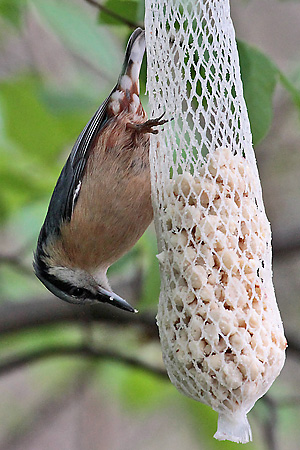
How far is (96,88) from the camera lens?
9.63 ft

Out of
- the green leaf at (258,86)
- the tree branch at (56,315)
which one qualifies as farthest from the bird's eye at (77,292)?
the green leaf at (258,86)

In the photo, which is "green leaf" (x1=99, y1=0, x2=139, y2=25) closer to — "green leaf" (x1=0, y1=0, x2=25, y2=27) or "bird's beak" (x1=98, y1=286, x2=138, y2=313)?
"green leaf" (x1=0, y1=0, x2=25, y2=27)

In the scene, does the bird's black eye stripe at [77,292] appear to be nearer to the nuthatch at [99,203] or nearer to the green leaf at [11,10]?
the nuthatch at [99,203]

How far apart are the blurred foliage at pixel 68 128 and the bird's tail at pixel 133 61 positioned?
4 centimetres

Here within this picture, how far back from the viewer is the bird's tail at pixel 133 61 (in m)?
2.08

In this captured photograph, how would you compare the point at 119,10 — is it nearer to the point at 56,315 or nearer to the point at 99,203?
the point at 99,203

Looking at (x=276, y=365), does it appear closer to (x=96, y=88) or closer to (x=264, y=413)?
(x=264, y=413)

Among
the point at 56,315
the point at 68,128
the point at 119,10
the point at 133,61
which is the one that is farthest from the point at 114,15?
the point at 56,315

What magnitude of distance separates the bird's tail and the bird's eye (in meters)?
0.75

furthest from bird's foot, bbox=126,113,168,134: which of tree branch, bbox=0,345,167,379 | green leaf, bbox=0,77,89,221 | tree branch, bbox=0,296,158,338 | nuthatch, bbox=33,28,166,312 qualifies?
tree branch, bbox=0,345,167,379

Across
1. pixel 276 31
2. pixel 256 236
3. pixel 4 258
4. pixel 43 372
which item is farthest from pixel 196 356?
pixel 276 31

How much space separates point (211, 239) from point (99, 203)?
0.79 metres

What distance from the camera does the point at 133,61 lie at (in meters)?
2.15

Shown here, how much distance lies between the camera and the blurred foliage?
6.45 feet
